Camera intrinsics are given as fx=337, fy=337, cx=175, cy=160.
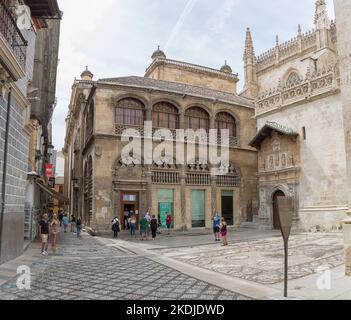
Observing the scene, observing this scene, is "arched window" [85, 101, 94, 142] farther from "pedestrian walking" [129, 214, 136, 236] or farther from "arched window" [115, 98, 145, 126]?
"pedestrian walking" [129, 214, 136, 236]

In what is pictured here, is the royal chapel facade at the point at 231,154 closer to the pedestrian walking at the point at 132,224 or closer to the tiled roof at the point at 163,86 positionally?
the tiled roof at the point at 163,86

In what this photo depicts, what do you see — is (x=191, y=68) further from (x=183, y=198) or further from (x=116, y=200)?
(x=116, y=200)

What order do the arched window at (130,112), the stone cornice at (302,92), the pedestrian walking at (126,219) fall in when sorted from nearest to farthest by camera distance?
1. the stone cornice at (302,92)
2. the pedestrian walking at (126,219)
3. the arched window at (130,112)

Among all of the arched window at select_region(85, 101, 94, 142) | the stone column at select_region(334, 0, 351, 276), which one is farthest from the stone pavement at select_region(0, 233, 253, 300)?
the arched window at select_region(85, 101, 94, 142)

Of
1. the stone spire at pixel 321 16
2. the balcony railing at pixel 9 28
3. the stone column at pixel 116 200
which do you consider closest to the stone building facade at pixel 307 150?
the stone column at pixel 116 200

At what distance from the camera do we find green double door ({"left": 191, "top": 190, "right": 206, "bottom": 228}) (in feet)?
83.0

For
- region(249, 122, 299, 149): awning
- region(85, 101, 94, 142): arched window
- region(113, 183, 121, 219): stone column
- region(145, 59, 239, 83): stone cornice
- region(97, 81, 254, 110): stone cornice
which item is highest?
region(145, 59, 239, 83): stone cornice

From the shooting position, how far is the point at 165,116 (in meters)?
25.6

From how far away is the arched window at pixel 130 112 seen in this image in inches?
941

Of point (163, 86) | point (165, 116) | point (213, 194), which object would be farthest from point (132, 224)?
point (163, 86)

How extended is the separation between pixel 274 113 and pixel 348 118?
51.0 ft

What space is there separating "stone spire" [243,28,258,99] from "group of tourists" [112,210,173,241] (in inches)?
786

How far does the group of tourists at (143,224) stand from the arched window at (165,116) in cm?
671
